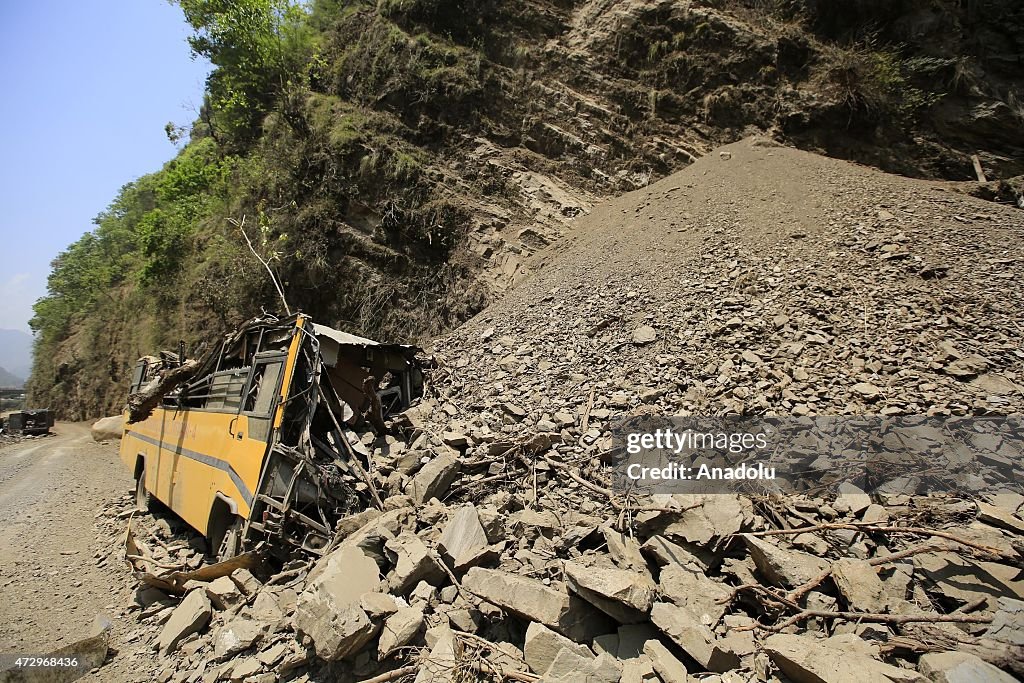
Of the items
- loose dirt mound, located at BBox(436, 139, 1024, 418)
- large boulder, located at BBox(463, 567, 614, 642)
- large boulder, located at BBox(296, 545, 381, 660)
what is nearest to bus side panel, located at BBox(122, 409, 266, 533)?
large boulder, located at BBox(296, 545, 381, 660)

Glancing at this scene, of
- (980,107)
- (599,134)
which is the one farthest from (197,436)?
(980,107)

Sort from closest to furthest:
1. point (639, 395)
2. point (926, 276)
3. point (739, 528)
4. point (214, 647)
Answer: point (739, 528) < point (214, 647) < point (639, 395) < point (926, 276)

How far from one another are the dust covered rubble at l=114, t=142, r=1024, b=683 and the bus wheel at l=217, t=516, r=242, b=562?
1.27 ft

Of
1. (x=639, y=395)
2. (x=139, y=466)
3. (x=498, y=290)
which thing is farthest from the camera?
(x=498, y=290)

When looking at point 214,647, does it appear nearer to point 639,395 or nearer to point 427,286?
point 639,395

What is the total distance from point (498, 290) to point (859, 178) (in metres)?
8.34

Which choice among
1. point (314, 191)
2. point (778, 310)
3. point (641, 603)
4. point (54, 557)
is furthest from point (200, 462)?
point (314, 191)

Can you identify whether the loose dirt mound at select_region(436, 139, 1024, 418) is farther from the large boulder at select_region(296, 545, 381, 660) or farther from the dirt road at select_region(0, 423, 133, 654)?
the dirt road at select_region(0, 423, 133, 654)

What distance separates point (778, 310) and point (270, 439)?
20.6ft

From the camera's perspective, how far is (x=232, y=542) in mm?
4312

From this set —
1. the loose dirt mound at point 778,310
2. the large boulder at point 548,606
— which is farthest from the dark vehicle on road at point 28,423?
the large boulder at point 548,606

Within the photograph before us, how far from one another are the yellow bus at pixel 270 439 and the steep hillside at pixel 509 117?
18.1 ft

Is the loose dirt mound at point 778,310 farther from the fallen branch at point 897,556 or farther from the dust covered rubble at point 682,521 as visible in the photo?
the fallen branch at point 897,556

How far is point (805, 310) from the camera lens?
20.2 ft
